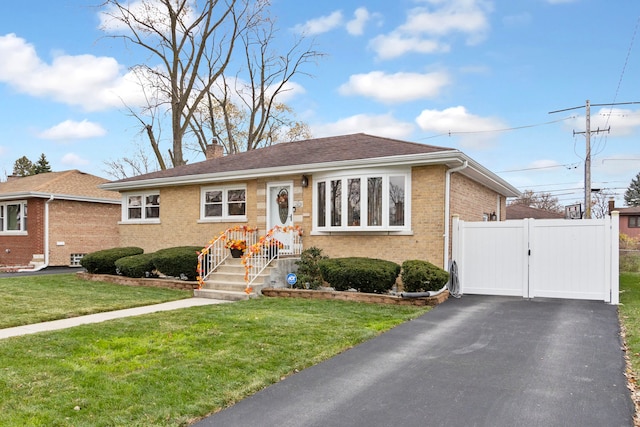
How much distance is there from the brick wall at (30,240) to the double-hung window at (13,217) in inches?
15.5

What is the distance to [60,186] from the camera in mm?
20266

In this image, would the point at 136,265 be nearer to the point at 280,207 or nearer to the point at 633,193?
the point at 280,207

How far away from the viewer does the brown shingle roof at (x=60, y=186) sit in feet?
63.7

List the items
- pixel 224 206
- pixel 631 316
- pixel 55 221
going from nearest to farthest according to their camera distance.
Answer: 1. pixel 631 316
2. pixel 224 206
3. pixel 55 221

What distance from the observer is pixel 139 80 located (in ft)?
92.9

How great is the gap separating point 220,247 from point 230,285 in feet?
7.86

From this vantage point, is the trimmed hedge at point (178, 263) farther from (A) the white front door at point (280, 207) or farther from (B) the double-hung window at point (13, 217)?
(B) the double-hung window at point (13, 217)

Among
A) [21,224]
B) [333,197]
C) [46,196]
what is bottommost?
[21,224]

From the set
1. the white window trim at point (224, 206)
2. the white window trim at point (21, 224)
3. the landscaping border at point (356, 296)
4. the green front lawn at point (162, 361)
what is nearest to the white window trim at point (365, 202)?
the landscaping border at point (356, 296)

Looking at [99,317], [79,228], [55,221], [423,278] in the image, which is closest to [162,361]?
[99,317]

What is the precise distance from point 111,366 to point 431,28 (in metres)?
15.6

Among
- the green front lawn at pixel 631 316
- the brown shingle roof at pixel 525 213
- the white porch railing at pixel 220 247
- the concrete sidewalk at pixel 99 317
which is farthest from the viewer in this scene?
the brown shingle roof at pixel 525 213

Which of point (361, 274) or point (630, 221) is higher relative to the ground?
point (630, 221)

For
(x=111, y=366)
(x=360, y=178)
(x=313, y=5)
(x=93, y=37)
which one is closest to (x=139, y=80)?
(x=93, y=37)
